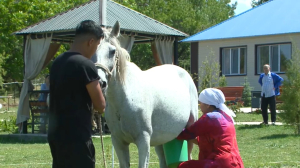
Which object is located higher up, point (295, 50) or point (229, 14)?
point (229, 14)

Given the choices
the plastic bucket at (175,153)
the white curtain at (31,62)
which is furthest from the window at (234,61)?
the plastic bucket at (175,153)

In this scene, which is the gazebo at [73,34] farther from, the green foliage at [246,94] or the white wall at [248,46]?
the white wall at [248,46]

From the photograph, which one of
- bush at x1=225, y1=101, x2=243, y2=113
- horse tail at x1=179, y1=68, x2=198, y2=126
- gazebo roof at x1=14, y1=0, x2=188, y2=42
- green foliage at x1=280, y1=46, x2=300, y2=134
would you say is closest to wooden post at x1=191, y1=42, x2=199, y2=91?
bush at x1=225, y1=101, x2=243, y2=113

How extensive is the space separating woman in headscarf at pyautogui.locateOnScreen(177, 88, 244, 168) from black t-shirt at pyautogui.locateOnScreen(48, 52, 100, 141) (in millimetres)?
1814

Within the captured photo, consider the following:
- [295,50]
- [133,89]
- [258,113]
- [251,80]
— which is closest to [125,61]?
[133,89]

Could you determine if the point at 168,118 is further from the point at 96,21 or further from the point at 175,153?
the point at 96,21

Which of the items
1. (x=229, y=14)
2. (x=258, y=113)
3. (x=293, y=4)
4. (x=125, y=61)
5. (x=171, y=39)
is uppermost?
(x=229, y=14)

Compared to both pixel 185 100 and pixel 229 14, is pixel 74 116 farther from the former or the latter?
pixel 229 14

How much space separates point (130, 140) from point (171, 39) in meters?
9.90

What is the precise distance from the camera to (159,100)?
242 inches

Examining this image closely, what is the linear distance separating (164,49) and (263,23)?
45.8 ft

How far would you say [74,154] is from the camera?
427cm

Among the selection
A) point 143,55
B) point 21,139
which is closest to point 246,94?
point 21,139

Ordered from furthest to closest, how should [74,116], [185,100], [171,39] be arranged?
[171,39] < [185,100] < [74,116]
